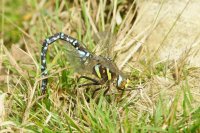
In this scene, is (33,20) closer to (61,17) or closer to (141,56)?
(61,17)

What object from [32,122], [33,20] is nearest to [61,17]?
[33,20]

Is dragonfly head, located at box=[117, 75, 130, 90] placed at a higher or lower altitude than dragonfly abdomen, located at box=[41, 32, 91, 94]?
lower

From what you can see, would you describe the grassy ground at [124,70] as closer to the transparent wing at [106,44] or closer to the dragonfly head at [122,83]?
the transparent wing at [106,44]

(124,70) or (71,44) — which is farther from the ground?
(71,44)

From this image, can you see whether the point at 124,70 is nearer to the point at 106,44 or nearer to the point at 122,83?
the point at 106,44

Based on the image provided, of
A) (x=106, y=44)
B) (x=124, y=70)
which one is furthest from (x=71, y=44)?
(x=124, y=70)

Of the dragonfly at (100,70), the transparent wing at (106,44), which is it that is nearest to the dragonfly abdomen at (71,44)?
the dragonfly at (100,70)

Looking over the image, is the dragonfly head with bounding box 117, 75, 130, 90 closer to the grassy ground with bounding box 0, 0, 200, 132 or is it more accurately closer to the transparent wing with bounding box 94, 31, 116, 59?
the grassy ground with bounding box 0, 0, 200, 132

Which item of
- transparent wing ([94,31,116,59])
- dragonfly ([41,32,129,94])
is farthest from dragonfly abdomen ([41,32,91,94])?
transparent wing ([94,31,116,59])

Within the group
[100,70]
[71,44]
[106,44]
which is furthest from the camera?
[106,44]
